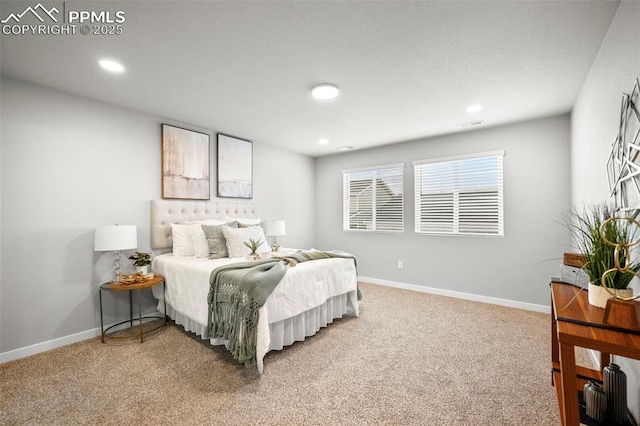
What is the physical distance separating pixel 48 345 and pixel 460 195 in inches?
207

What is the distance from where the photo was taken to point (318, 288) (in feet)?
9.56

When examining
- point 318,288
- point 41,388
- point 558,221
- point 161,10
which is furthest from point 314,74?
point 558,221

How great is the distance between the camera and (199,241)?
134 inches

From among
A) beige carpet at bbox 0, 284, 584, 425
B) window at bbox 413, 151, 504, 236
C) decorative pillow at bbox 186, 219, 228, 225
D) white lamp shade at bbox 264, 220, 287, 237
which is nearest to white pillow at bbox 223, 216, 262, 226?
white lamp shade at bbox 264, 220, 287, 237

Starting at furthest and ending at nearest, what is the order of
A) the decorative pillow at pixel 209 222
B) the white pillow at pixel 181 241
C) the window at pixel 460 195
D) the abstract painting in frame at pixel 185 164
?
1. the window at pixel 460 195
2. the decorative pillow at pixel 209 222
3. the abstract painting in frame at pixel 185 164
4. the white pillow at pixel 181 241

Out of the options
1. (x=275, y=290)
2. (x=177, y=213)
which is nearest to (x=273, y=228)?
(x=177, y=213)

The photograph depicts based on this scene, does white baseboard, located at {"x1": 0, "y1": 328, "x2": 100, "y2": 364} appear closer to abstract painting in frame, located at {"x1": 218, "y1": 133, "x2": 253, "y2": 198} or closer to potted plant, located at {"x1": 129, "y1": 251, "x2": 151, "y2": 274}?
potted plant, located at {"x1": 129, "y1": 251, "x2": 151, "y2": 274}

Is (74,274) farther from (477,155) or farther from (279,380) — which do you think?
(477,155)

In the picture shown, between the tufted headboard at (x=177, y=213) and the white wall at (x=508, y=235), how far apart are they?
2.73 metres

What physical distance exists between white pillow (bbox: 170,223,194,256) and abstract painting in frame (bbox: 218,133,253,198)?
0.86 metres

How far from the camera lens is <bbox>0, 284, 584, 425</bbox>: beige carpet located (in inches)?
69.7

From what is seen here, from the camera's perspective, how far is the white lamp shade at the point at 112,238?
2.70m

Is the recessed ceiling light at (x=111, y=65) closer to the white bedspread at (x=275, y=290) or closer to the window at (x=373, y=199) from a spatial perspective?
the white bedspread at (x=275, y=290)

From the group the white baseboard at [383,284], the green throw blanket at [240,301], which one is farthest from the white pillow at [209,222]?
the green throw blanket at [240,301]
